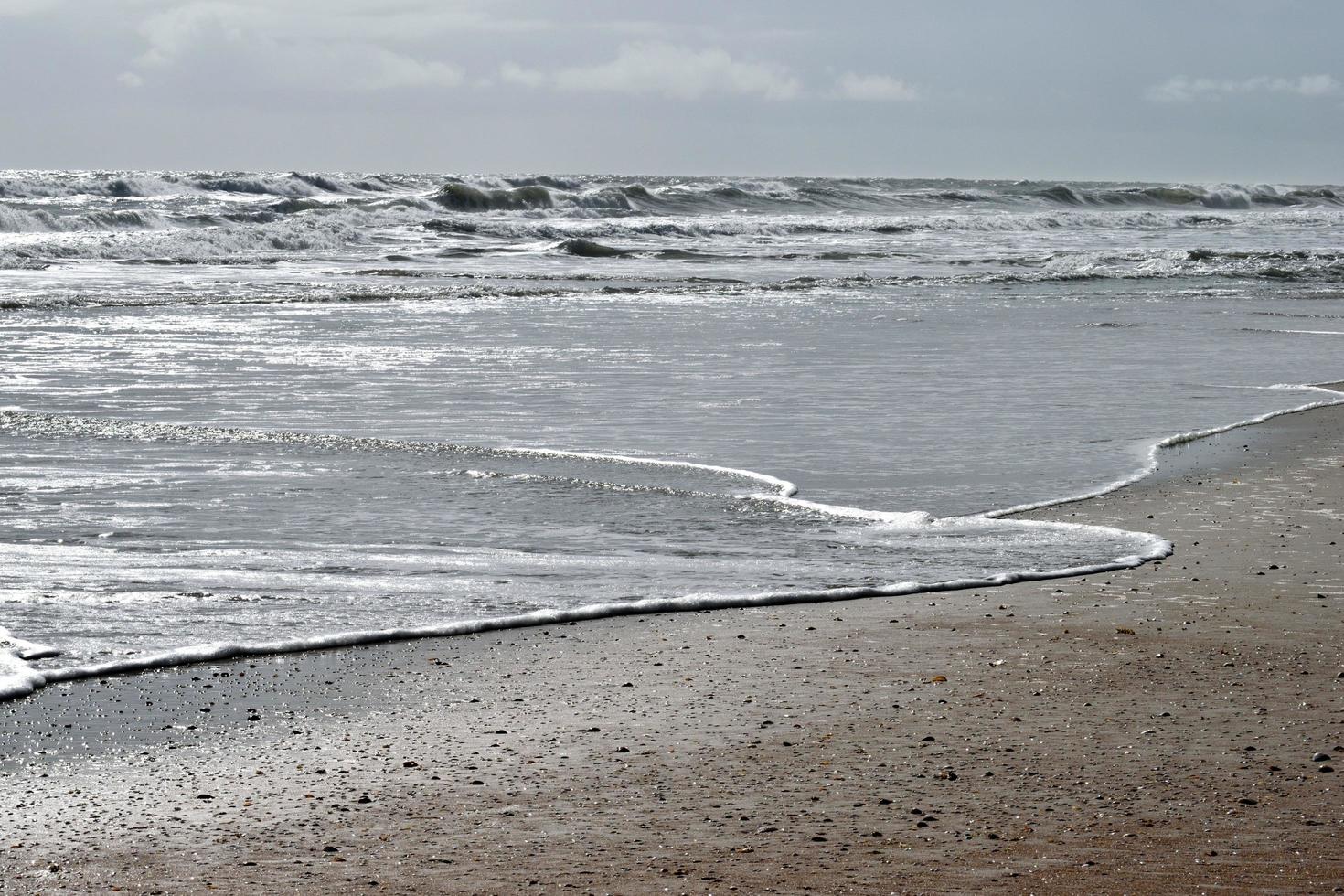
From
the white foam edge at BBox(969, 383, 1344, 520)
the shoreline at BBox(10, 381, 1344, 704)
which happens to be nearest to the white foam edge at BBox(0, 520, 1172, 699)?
the shoreline at BBox(10, 381, 1344, 704)

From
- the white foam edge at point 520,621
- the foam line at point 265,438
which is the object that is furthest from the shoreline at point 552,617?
the foam line at point 265,438

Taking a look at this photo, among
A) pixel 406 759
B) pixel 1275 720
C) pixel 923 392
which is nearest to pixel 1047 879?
pixel 1275 720

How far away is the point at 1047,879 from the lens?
2674 millimetres

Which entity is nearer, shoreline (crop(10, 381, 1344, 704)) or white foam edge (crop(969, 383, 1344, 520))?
shoreline (crop(10, 381, 1344, 704))

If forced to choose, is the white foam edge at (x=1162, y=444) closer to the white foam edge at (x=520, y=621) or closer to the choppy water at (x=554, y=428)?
the choppy water at (x=554, y=428)

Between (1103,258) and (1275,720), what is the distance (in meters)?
28.8

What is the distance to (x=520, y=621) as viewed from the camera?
4.61 m

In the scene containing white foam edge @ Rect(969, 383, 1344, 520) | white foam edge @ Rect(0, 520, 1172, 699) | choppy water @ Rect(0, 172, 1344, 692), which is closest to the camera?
white foam edge @ Rect(0, 520, 1172, 699)

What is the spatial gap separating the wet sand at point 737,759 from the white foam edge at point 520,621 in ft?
0.25

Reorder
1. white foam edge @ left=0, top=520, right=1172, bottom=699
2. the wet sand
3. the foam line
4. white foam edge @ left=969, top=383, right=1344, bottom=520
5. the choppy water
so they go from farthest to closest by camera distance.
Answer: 1. the foam line
2. white foam edge @ left=969, top=383, right=1344, bottom=520
3. the choppy water
4. white foam edge @ left=0, top=520, right=1172, bottom=699
5. the wet sand

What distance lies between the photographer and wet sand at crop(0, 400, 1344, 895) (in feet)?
8.96

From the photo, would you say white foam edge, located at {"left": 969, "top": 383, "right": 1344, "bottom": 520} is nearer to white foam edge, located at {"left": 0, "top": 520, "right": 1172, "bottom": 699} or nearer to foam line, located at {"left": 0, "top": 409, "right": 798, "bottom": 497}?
white foam edge, located at {"left": 0, "top": 520, "right": 1172, "bottom": 699}

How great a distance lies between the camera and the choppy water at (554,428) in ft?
16.9

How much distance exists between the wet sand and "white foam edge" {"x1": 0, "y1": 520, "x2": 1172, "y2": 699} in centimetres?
7
